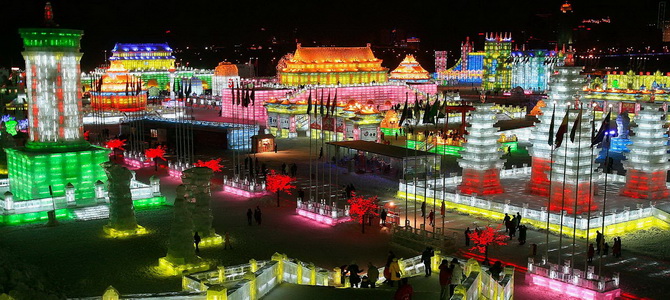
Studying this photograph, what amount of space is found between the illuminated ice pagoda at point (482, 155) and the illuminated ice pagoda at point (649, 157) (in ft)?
24.7

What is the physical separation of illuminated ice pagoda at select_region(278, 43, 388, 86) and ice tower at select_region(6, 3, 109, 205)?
2018 inches

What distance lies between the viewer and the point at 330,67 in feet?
305

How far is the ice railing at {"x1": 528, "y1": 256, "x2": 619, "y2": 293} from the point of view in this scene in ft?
85.0

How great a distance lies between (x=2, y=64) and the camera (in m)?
130

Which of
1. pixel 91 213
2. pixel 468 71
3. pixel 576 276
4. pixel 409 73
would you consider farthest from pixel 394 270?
pixel 468 71

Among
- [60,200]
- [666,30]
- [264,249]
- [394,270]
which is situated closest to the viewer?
[394,270]

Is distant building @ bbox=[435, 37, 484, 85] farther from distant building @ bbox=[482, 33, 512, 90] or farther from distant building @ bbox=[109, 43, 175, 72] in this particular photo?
distant building @ bbox=[109, 43, 175, 72]

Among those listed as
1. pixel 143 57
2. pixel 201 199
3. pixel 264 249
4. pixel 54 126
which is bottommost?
pixel 264 249

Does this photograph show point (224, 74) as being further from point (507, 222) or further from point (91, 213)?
point (507, 222)

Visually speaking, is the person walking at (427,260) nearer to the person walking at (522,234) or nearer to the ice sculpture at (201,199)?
the person walking at (522,234)

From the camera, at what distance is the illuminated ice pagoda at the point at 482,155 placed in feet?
136

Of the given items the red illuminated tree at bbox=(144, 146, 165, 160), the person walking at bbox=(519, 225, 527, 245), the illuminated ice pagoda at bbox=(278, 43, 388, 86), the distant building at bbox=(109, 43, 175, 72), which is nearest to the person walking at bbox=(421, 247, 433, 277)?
the person walking at bbox=(519, 225, 527, 245)

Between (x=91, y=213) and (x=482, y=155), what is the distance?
2175 centimetres

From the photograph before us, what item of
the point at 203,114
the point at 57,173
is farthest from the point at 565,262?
the point at 203,114
